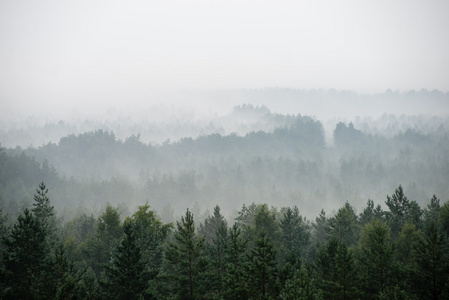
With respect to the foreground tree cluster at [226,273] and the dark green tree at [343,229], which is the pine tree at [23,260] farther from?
the dark green tree at [343,229]

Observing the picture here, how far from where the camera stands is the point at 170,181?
144 metres

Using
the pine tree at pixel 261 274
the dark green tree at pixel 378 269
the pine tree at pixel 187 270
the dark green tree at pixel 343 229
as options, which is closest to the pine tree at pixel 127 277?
the pine tree at pixel 187 270

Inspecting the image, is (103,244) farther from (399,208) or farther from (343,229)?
(399,208)

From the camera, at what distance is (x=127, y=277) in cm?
2573

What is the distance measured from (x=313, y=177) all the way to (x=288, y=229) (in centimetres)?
12592

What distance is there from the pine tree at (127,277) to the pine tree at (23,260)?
21.0 ft

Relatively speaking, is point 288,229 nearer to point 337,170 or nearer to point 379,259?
point 379,259

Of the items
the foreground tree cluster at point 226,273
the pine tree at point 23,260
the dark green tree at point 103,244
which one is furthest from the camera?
the dark green tree at point 103,244

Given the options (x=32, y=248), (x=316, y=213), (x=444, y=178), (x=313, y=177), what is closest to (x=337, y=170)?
(x=313, y=177)

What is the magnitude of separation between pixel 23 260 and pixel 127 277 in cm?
969

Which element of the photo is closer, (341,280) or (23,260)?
(341,280)

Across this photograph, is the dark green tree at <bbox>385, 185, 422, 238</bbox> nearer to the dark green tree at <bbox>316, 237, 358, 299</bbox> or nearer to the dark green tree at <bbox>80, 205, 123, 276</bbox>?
the dark green tree at <bbox>316, 237, 358, 299</bbox>

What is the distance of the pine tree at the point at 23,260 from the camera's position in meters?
27.2

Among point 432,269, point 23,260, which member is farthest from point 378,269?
point 23,260
